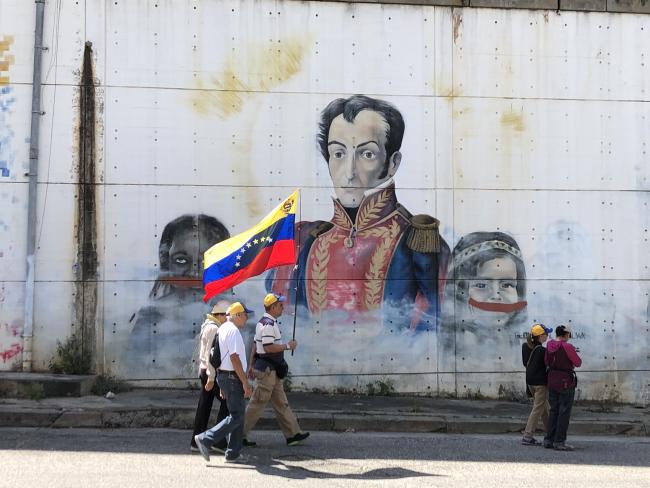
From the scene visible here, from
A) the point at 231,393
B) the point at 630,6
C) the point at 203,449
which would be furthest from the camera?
the point at 630,6

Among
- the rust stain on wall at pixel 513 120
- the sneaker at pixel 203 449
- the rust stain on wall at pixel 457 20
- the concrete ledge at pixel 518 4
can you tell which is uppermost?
the concrete ledge at pixel 518 4

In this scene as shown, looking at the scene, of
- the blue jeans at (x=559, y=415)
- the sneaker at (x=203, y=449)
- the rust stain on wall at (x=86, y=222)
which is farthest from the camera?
the rust stain on wall at (x=86, y=222)

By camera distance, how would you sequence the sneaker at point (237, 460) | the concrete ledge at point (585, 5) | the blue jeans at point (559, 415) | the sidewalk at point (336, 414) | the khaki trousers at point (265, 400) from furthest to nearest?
the concrete ledge at point (585, 5), the sidewalk at point (336, 414), the blue jeans at point (559, 415), the khaki trousers at point (265, 400), the sneaker at point (237, 460)

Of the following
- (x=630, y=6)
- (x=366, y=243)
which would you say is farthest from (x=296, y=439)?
(x=630, y=6)

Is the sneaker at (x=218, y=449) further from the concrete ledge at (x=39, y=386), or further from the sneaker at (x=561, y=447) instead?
the sneaker at (x=561, y=447)

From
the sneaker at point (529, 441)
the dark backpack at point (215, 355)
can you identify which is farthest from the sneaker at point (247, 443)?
the sneaker at point (529, 441)

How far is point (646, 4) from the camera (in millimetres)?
13172

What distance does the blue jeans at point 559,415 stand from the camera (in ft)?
31.2

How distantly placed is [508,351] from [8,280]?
288 inches

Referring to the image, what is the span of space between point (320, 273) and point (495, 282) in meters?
2.65

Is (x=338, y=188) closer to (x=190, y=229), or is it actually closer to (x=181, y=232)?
(x=190, y=229)

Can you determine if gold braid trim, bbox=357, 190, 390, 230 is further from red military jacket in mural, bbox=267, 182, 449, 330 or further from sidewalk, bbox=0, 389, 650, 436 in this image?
sidewalk, bbox=0, 389, 650, 436

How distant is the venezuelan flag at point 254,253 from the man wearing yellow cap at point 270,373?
0.38m

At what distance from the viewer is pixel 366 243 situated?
1252 cm
